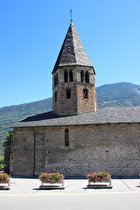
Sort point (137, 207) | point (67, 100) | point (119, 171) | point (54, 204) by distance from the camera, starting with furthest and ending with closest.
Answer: point (67, 100)
point (119, 171)
point (54, 204)
point (137, 207)

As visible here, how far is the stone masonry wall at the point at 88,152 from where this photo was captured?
18234mm

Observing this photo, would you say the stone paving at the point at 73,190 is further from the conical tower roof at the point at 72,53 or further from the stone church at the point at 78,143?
the conical tower roof at the point at 72,53

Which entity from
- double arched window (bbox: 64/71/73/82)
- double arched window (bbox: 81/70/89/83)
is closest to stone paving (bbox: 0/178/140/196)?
double arched window (bbox: 64/71/73/82)

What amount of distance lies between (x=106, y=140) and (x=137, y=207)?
37.6ft

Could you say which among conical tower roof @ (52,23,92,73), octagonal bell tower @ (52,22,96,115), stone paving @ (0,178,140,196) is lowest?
stone paving @ (0,178,140,196)

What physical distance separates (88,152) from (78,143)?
133 cm

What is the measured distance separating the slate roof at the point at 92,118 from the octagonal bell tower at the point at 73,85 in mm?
1231

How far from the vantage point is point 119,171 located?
18031mm

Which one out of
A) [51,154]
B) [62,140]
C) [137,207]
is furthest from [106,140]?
[137,207]

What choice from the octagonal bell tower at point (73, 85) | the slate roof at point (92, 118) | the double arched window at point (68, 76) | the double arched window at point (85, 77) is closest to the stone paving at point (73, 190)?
the slate roof at point (92, 118)

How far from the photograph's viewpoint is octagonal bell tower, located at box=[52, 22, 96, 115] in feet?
73.7

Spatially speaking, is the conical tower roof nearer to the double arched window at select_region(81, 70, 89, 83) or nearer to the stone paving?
the double arched window at select_region(81, 70, 89, 83)

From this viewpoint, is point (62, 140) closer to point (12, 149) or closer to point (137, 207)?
point (12, 149)

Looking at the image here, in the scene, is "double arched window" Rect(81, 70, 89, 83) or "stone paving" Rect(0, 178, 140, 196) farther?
"double arched window" Rect(81, 70, 89, 83)
